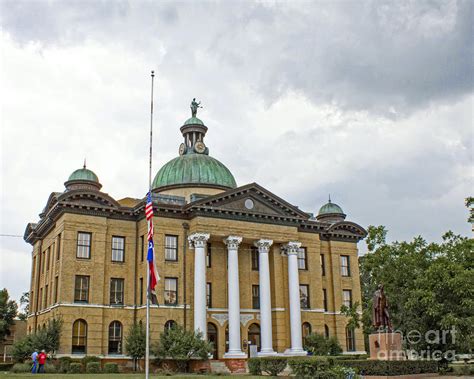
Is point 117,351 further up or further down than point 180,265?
further down

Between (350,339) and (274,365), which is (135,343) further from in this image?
(350,339)

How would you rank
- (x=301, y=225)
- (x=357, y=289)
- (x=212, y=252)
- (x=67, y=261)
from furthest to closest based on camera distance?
1. (x=357, y=289)
2. (x=301, y=225)
3. (x=212, y=252)
4. (x=67, y=261)

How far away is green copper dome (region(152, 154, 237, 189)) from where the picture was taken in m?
55.0

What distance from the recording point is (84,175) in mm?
51562

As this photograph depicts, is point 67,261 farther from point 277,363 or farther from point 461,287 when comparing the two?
point 461,287

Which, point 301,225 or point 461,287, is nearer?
point 461,287

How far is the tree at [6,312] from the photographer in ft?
209

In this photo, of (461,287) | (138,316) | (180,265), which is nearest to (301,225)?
(180,265)

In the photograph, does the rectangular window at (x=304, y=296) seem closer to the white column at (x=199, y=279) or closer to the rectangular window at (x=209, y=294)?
the rectangular window at (x=209, y=294)

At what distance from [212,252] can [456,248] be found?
2037 centimetres

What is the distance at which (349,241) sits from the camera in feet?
191

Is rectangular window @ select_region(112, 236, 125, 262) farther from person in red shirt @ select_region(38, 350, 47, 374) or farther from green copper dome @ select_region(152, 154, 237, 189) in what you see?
person in red shirt @ select_region(38, 350, 47, 374)

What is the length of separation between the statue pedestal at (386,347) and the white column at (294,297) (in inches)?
658

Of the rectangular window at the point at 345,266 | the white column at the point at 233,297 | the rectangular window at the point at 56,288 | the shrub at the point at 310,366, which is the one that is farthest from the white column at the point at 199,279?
the rectangular window at the point at 345,266
